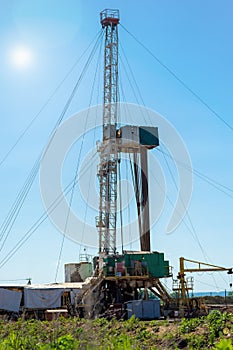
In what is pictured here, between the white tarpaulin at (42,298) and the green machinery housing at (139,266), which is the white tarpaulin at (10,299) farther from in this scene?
the green machinery housing at (139,266)

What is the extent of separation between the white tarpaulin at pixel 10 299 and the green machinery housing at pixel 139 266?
20.7 feet

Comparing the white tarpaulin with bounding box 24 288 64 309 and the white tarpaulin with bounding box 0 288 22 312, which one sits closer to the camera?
the white tarpaulin with bounding box 0 288 22 312

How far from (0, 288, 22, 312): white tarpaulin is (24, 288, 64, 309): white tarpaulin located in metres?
0.74

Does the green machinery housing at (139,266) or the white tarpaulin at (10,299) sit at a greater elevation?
the green machinery housing at (139,266)

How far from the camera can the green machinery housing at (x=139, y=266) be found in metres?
35.7

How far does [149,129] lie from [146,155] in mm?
2265

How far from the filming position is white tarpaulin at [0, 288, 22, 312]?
112 ft

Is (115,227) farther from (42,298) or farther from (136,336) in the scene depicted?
(136,336)

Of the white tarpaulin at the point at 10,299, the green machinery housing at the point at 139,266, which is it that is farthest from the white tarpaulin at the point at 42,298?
the green machinery housing at the point at 139,266

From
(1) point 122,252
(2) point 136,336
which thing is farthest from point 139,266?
(2) point 136,336

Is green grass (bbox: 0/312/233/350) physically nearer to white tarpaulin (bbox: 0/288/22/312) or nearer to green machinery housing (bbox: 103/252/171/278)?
green machinery housing (bbox: 103/252/171/278)

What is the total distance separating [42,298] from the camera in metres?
35.7

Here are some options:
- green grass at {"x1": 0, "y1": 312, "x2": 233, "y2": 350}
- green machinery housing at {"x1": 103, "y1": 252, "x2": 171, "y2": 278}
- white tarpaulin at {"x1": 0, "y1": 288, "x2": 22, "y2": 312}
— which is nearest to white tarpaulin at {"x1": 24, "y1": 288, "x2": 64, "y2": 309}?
white tarpaulin at {"x1": 0, "y1": 288, "x2": 22, "y2": 312}

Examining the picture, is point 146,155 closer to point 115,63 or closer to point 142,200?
point 142,200
